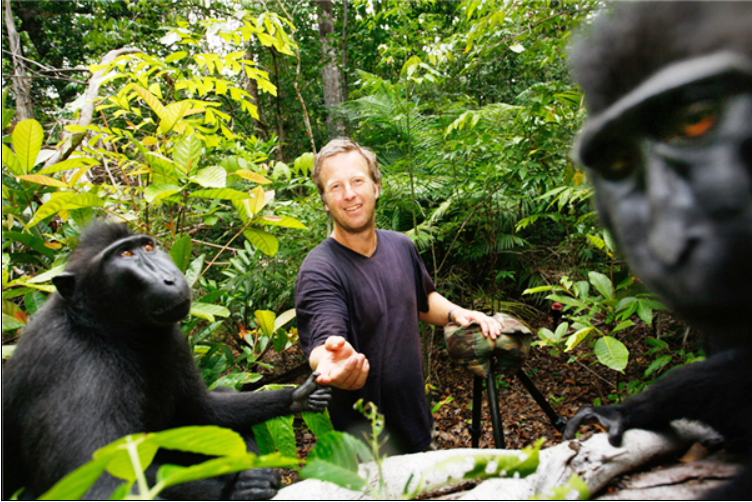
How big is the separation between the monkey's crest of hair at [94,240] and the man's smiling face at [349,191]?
1.02m

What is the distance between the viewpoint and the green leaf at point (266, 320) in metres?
2.46

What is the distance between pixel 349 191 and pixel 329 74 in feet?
21.1

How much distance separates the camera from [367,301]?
216 centimetres

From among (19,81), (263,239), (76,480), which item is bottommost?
(76,480)

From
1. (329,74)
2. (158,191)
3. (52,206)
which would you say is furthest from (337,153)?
(329,74)

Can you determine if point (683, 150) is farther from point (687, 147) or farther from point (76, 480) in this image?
point (76, 480)

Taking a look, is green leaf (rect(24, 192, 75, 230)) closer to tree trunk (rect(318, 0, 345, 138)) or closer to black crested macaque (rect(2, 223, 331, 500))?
black crested macaque (rect(2, 223, 331, 500))

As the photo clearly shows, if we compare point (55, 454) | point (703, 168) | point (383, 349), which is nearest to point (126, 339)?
point (55, 454)

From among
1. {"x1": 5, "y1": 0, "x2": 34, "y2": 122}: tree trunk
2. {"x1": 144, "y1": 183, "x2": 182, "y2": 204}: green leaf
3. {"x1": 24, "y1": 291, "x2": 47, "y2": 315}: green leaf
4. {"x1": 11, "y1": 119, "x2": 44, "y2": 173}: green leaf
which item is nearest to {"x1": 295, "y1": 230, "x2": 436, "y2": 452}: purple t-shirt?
{"x1": 144, "y1": 183, "x2": 182, "y2": 204}: green leaf

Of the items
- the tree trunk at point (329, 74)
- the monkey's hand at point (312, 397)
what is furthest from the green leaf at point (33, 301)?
the tree trunk at point (329, 74)

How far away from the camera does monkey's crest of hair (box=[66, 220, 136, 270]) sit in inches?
66.4

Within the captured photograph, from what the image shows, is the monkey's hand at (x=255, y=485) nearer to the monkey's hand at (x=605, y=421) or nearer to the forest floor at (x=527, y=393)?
the monkey's hand at (x=605, y=421)

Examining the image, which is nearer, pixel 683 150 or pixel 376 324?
pixel 683 150

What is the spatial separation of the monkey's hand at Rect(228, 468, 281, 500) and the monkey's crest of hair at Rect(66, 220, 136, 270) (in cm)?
108
